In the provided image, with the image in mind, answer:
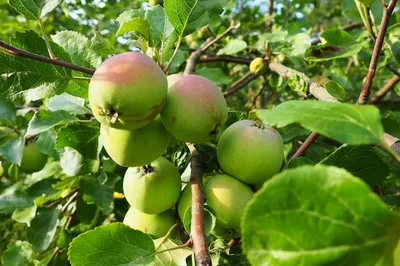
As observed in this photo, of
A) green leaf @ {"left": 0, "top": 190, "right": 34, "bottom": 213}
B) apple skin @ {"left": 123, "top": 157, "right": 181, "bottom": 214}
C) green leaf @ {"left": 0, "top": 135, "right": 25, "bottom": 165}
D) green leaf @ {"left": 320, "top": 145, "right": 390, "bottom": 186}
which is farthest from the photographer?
green leaf @ {"left": 0, "top": 190, "right": 34, "bottom": 213}

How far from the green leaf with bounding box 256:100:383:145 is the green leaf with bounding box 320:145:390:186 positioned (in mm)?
376

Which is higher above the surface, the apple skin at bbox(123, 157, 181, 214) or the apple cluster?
the apple cluster

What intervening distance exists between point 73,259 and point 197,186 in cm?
31

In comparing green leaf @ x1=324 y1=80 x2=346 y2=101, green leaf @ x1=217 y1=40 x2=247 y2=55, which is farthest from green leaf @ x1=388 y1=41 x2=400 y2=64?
green leaf @ x1=217 y1=40 x2=247 y2=55

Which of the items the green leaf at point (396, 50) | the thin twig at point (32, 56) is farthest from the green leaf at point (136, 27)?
the green leaf at point (396, 50)

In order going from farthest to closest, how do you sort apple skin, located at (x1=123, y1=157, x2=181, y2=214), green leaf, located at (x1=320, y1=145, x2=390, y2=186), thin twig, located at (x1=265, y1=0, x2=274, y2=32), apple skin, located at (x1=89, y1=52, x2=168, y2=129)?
thin twig, located at (x1=265, y1=0, x2=274, y2=32)
apple skin, located at (x1=123, y1=157, x2=181, y2=214)
green leaf, located at (x1=320, y1=145, x2=390, y2=186)
apple skin, located at (x1=89, y1=52, x2=168, y2=129)

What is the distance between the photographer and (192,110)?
3.41 ft

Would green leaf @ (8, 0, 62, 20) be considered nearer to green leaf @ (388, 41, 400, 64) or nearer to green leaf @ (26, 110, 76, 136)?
green leaf @ (26, 110, 76, 136)

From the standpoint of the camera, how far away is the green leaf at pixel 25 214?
5.96 feet

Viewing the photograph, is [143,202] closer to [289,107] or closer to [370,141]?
[289,107]

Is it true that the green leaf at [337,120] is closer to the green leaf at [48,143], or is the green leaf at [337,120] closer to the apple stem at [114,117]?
the apple stem at [114,117]

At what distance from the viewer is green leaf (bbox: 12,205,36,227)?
1816 millimetres

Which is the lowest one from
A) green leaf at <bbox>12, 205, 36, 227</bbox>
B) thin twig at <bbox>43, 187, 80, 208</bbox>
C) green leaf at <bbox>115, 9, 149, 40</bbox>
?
thin twig at <bbox>43, 187, 80, 208</bbox>

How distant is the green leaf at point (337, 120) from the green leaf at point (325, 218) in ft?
0.22
